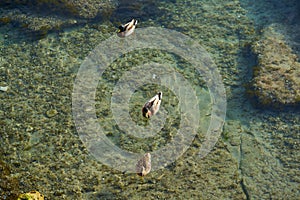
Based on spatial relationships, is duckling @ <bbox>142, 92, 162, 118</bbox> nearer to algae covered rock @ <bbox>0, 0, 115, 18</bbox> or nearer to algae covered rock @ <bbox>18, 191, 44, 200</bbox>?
algae covered rock @ <bbox>18, 191, 44, 200</bbox>

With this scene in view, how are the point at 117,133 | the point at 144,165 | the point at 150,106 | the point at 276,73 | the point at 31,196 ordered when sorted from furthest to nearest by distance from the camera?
the point at 276,73 → the point at 117,133 → the point at 144,165 → the point at 150,106 → the point at 31,196

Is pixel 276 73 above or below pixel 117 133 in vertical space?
above

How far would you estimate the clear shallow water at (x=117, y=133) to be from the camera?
14.4ft

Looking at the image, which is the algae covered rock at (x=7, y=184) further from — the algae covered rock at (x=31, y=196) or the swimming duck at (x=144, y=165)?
the swimming duck at (x=144, y=165)

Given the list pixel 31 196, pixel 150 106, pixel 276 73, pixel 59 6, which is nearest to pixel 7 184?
pixel 31 196

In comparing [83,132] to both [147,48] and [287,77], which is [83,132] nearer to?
[147,48]

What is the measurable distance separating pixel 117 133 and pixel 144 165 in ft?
2.74

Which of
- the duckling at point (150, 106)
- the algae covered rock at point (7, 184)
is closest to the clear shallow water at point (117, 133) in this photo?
the algae covered rock at point (7, 184)

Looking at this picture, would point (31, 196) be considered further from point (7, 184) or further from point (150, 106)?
point (150, 106)

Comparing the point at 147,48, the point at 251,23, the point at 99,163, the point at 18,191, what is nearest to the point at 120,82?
the point at 147,48

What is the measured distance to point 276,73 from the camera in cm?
595

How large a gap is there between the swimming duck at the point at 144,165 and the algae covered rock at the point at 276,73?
7.44ft

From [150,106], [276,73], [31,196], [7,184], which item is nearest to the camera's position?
[31,196]

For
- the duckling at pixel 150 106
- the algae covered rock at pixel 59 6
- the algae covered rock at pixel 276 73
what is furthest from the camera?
A: the algae covered rock at pixel 59 6
